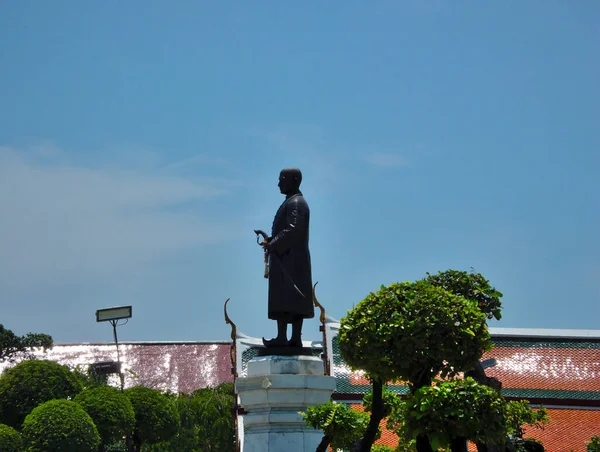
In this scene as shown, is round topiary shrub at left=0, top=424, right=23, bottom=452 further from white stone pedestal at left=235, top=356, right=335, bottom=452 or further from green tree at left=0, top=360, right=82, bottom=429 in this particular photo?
white stone pedestal at left=235, top=356, right=335, bottom=452

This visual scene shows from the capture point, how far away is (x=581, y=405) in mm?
20812

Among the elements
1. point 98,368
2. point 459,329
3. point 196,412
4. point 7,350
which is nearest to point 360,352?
point 459,329

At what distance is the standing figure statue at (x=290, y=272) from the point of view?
1147 cm

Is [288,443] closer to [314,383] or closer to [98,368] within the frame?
[314,383]

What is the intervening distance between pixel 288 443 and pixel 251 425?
1.78 feet

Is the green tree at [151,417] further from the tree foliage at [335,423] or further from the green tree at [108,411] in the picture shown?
the tree foliage at [335,423]

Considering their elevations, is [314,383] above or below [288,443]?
above

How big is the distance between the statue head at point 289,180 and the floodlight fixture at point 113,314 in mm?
13539

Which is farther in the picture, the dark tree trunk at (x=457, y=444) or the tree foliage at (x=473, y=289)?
the tree foliage at (x=473, y=289)

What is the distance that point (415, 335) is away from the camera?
9.38 metres

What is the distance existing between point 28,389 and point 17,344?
1044 cm

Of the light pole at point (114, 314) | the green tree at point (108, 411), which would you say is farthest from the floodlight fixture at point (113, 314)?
the green tree at point (108, 411)

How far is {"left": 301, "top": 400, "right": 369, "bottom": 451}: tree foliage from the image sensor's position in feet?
34.4

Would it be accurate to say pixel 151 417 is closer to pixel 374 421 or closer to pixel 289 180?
pixel 289 180
